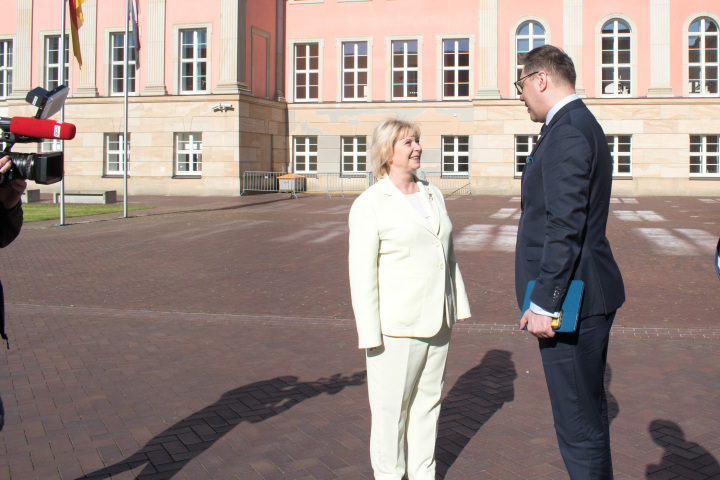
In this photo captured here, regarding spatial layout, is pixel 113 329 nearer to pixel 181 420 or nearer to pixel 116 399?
pixel 116 399

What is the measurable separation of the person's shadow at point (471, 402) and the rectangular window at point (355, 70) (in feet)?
97.5

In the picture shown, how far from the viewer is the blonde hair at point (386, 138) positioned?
12.8ft

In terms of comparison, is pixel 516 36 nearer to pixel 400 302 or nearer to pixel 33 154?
pixel 400 302

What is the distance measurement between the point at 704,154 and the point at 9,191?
106 feet

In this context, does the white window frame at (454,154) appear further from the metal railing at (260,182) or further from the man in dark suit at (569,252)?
the man in dark suit at (569,252)

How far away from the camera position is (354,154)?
35469 mm

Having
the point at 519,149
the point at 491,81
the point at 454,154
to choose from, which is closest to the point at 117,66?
the point at 454,154

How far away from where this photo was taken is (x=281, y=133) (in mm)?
35281

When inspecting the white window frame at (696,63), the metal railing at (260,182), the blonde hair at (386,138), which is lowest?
the blonde hair at (386,138)

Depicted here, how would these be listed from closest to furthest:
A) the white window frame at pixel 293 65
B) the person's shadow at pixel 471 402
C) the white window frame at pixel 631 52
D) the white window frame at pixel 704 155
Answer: the person's shadow at pixel 471 402
the white window frame at pixel 704 155
the white window frame at pixel 631 52
the white window frame at pixel 293 65

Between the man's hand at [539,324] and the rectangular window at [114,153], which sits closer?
the man's hand at [539,324]

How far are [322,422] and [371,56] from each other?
3160cm

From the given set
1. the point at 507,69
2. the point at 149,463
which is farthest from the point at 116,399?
the point at 507,69

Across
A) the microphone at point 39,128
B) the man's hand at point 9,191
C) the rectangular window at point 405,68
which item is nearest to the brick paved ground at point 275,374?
the man's hand at point 9,191
